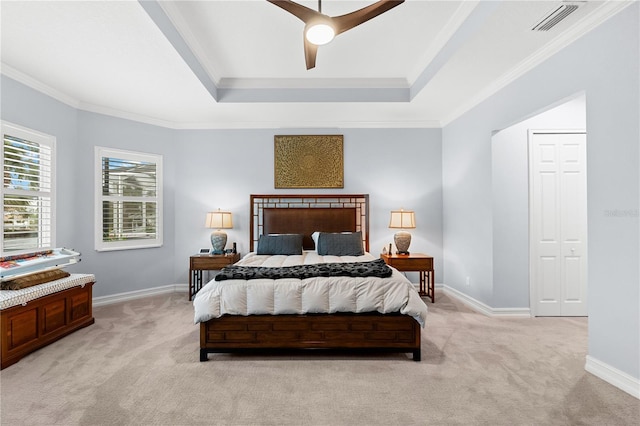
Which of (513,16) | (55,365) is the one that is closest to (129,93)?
(55,365)

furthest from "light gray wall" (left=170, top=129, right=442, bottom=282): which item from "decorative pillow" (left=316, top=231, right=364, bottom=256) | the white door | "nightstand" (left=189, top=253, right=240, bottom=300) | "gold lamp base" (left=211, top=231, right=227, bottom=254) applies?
the white door

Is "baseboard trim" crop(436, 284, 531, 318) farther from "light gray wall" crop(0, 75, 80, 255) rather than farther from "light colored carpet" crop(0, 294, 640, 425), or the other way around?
"light gray wall" crop(0, 75, 80, 255)

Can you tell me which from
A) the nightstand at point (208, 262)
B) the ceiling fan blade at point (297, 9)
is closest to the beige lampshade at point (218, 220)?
the nightstand at point (208, 262)

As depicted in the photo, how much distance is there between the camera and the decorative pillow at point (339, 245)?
423 centimetres

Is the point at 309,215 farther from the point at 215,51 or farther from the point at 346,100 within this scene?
the point at 215,51

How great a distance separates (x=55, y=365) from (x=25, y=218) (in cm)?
191

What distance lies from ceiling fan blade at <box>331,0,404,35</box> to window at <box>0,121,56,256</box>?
3.65 meters

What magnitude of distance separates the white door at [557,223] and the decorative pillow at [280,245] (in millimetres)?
3050

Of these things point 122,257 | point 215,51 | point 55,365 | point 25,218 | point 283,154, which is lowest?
point 55,365

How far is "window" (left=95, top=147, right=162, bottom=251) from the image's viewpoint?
4.38 metres

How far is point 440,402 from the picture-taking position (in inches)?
80.5

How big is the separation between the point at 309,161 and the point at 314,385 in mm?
3529

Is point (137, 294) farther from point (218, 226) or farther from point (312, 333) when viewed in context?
point (312, 333)

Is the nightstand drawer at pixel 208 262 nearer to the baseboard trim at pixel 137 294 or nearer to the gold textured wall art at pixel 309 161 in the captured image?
the baseboard trim at pixel 137 294
